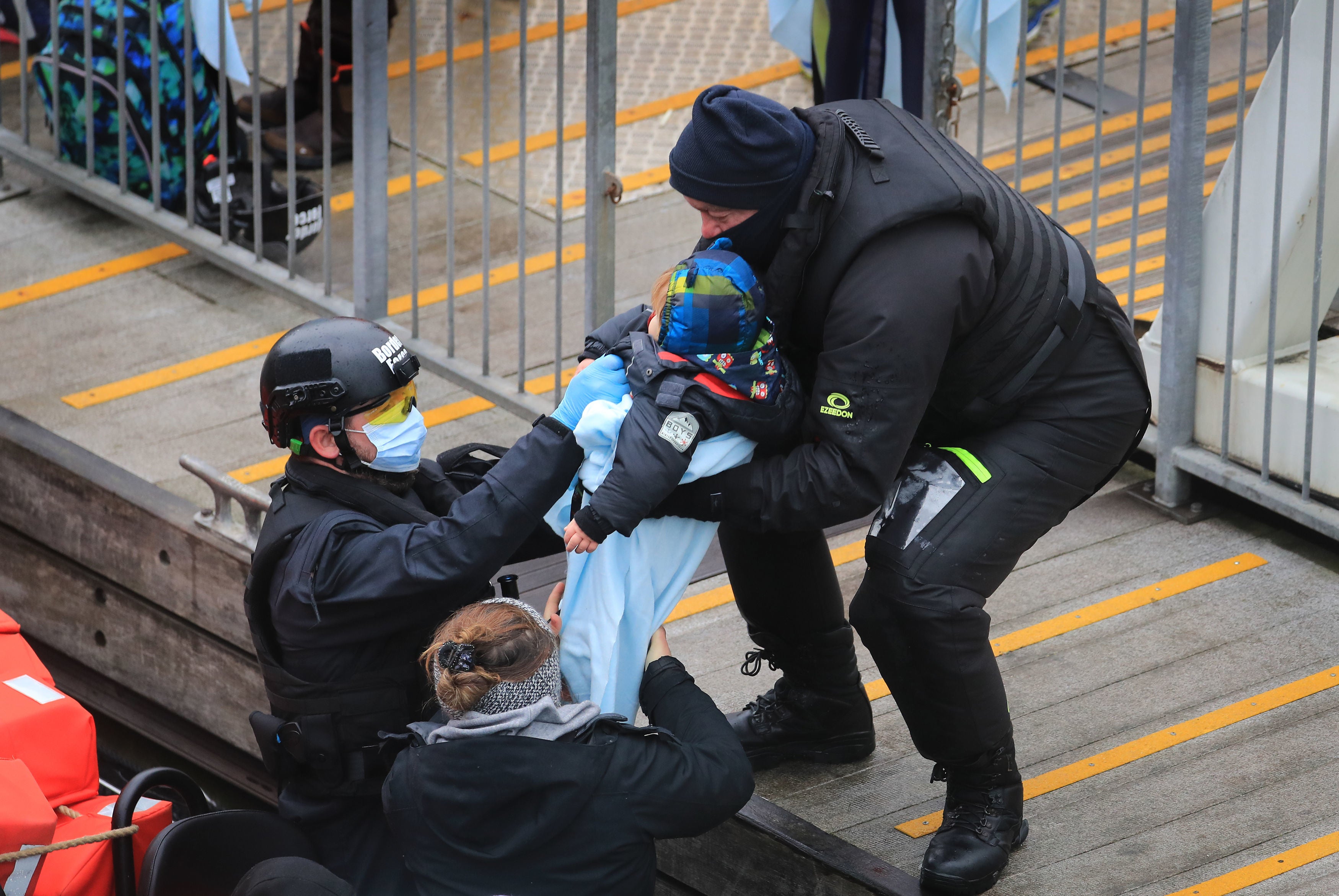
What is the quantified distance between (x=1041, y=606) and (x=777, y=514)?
5.62ft

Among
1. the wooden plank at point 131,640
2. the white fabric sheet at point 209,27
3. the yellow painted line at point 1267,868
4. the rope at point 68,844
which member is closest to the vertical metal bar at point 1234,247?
the yellow painted line at point 1267,868

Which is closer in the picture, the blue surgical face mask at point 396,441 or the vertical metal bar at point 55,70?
the blue surgical face mask at point 396,441

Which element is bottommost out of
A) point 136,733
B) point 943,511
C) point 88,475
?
point 136,733

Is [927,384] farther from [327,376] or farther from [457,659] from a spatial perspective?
[327,376]

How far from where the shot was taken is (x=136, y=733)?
646cm

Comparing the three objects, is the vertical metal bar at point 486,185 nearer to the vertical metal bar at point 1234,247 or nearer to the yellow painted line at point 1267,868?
the vertical metal bar at point 1234,247

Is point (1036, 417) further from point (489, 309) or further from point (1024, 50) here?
point (489, 309)

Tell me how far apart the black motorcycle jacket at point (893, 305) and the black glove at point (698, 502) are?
15 mm

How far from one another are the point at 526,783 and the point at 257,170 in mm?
4183

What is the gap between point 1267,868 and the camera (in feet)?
12.2

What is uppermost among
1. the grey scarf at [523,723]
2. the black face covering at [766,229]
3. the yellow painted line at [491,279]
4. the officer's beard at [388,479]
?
the black face covering at [766,229]

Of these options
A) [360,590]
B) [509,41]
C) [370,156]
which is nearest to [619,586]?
[360,590]

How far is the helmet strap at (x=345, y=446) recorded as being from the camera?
11.6 ft

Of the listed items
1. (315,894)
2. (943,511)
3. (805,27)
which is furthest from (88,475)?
(805,27)
